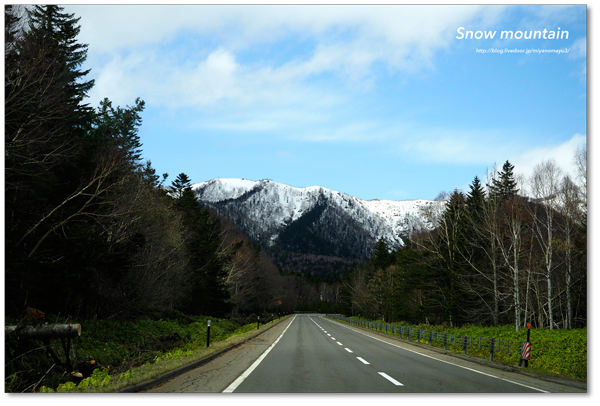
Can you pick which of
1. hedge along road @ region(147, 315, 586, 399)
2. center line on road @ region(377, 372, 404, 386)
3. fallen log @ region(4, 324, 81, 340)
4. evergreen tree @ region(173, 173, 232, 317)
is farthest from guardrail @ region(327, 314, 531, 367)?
evergreen tree @ region(173, 173, 232, 317)

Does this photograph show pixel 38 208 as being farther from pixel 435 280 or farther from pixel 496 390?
pixel 435 280

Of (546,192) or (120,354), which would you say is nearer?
(120,354)

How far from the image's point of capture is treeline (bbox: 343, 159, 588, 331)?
27812 mm

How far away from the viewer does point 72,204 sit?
2070 cm

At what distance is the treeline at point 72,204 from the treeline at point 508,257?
24.8 metres

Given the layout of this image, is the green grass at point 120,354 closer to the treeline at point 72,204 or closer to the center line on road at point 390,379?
the treeline at point 72,204

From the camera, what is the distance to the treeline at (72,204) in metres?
15.3

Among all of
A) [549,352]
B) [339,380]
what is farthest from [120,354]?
[549,352]

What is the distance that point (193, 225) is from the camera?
47250 millimetres

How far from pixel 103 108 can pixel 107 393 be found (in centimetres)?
4007

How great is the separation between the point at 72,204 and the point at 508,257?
31.4 metres

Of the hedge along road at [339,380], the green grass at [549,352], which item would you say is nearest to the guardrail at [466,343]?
the green grass at [549,352]

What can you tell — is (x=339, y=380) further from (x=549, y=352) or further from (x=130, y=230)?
(x=130, y=230)
